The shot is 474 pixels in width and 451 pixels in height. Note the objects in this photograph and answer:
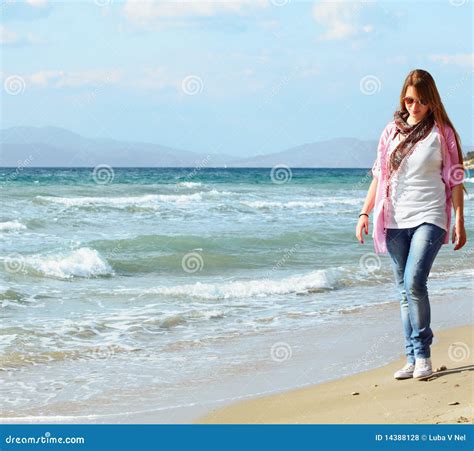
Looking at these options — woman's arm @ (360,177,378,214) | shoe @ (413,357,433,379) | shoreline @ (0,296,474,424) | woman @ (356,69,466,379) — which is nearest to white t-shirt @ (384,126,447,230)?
woman @ (356,69,466,379)

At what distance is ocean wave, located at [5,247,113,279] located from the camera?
12.4 meters

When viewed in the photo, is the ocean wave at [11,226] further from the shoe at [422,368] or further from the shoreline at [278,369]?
the shoe at [422,368]

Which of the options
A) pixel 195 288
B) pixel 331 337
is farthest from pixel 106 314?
pixel 331 337

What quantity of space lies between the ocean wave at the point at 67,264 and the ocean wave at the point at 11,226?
5038 mm

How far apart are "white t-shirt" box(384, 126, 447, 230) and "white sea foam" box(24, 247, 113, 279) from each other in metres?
8.02

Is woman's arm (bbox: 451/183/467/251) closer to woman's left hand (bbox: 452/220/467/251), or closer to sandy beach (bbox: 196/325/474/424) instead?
woman's left hand (bbox: 452/220/467/251)

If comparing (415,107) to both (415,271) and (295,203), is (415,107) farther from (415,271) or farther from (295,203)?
(295,203)

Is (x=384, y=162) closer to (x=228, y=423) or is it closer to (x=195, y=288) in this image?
(x=228, y=423)

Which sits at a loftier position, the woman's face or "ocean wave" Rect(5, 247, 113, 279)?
"ocean wave" Rect(5, 247, 113, 279)

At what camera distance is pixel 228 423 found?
510 cm

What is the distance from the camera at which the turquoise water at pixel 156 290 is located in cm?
689

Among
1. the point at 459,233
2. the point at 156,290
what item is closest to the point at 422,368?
the point at 459,233

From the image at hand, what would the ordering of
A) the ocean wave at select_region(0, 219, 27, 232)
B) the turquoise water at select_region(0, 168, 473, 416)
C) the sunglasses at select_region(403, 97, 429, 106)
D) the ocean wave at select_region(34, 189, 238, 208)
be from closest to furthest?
the sunglasses at select_region(403, 97, 429, 106) → the turquoise water at select_region(0, 168, 473, 416) → the ocean wave at select_region(0, 219, 27, 232) → the ocean wave at select_region(34, 189, 238, 208)

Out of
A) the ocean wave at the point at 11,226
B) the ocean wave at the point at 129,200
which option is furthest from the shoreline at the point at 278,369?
the ocean wave at the point at 129,200
